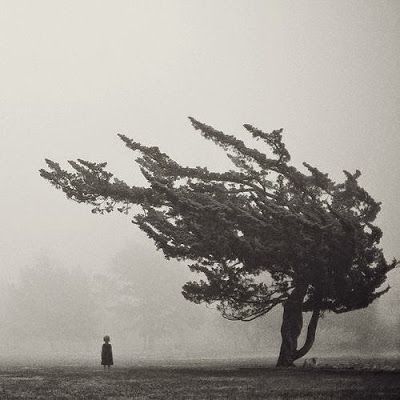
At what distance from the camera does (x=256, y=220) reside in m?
25.4

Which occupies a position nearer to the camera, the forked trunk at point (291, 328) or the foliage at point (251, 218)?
the foliage at point (251, 218)

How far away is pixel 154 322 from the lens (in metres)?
69.9

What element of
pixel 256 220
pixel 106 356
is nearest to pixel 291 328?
pixel 256 220

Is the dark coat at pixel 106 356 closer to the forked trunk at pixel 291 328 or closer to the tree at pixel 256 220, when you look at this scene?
the tree at pixel 256 220

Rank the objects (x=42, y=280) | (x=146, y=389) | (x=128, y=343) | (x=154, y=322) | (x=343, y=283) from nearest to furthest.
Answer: (x=146, y=389)
(x=343, y=283)
(x=154, y=322)
(x=42, y=280)
(x=128, y=343)

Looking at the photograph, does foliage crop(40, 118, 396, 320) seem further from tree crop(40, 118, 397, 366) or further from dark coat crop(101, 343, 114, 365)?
dark coat crop(101, 343, 114, 365)

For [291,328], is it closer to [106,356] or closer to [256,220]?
[256,220]

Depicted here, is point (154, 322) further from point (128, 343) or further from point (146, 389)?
point (146, 389)

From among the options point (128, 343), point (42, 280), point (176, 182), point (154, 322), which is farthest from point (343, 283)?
point (128, 343)

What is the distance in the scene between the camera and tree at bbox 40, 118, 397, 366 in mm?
25500

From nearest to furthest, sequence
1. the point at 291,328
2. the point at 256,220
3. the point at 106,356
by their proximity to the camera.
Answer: the point at 256,220, the point at 106,356, the point at 291,328

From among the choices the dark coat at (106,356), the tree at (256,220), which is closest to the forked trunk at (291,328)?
the tree at (256,220)

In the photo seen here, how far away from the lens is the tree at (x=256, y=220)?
25500mm

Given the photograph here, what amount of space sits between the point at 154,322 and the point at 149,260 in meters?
8.00
